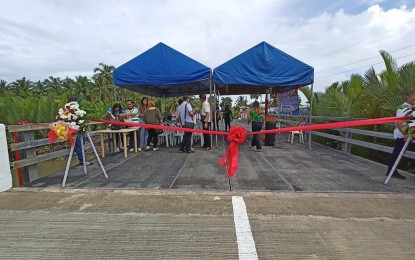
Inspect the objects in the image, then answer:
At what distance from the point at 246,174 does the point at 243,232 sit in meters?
2.64

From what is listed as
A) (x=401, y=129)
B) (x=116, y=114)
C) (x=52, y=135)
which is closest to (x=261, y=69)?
(x=401, y=129)

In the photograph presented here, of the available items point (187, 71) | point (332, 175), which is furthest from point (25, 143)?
point (332, 175)

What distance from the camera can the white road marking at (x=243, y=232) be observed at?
2.81 meters

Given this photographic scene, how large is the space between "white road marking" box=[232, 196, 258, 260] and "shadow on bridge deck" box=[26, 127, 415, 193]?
80 centimetres

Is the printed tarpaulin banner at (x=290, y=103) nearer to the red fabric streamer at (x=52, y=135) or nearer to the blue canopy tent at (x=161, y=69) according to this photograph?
the blue canopy tent at (x=161, y=69)

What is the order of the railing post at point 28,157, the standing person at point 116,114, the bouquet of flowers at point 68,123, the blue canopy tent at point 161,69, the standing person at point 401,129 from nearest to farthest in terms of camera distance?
1. the standing person at point 401,129
2. the bouquet of flowers at point 68,123
3. the railing post at point 28,157
4. the standing person at point 116,114
5. the blue canopy tent at point 161,69

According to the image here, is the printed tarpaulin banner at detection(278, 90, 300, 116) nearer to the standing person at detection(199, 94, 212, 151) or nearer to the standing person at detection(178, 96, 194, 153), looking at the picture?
the standing person at detection(199, 94, 212, 151)

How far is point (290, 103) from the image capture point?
1120 centimetres

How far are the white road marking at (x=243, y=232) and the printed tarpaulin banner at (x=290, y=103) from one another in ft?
24.0

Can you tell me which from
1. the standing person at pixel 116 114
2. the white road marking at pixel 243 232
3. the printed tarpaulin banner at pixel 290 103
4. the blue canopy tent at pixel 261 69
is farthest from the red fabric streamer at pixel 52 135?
the printed tarpaulin banner at pixel 290 103

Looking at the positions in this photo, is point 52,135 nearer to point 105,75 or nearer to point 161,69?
point 161,69

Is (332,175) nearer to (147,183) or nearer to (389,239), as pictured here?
(389,239)

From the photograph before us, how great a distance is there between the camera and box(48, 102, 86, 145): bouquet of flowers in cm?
521

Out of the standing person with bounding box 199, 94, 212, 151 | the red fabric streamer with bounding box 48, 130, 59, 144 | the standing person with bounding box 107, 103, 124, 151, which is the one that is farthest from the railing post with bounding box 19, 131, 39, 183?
the standing person with bounding box 199, 94, 212, 151
